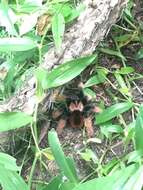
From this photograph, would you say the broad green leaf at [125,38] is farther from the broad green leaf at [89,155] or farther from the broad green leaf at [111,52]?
the broad green leaf at [89,155]

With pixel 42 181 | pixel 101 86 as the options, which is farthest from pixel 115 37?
pixel 42 181

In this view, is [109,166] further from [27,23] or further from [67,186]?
[27,23]

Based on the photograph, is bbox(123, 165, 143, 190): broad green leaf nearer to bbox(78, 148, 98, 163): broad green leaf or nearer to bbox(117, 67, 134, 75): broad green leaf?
bbox(78, 148, 98, 163): broad green leaf

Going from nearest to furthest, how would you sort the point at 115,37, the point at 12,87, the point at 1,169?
the point at 1,169 < the point at 12,87 < the point at 115,37

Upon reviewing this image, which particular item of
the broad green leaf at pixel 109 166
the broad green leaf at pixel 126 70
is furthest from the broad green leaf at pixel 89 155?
the broad green leaf at pixel 126 70

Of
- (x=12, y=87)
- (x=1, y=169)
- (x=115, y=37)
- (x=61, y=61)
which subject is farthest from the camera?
(x=115, y=37)

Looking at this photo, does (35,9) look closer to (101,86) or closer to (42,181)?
(101,86)

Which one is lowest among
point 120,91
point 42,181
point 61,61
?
point 42,181

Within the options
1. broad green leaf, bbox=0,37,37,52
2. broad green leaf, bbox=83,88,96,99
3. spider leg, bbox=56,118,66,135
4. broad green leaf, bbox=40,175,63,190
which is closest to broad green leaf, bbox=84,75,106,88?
broad green leaf, bbox=83,88,96,99

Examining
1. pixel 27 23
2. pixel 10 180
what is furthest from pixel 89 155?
pixel 27 23
